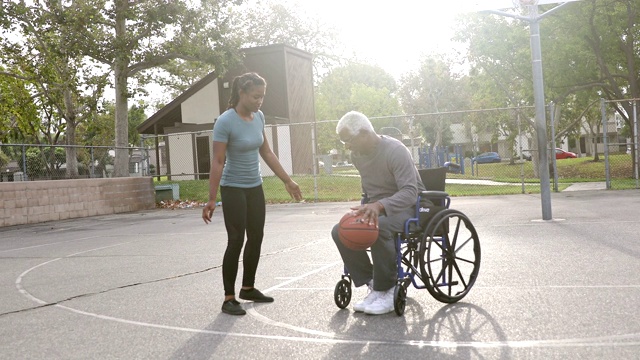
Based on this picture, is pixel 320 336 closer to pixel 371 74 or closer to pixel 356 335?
pixel 356 335

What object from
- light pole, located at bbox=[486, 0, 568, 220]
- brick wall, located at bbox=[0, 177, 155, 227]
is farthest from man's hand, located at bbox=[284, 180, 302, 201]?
brick wall, located at bbox=[0, 177, 155, 227]

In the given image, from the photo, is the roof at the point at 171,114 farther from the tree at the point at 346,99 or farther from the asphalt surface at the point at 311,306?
the asphalt surface at the point at 311,306

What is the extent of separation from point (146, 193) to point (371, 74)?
5019 centimetres

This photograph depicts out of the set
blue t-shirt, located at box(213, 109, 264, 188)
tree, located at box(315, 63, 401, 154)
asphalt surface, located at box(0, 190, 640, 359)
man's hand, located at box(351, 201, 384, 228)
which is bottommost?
asphalt surface, located at box(0, 190, 640, 359)

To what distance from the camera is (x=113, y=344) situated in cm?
527

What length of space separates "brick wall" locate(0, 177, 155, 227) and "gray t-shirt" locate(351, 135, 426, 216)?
1570 cm

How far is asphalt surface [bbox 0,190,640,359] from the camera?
4836 mm

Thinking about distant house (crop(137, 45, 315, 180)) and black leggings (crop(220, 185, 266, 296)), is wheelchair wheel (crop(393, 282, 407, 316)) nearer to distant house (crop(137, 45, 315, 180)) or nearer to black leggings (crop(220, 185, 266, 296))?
black leggings (crop(220, 185, 266, 296))

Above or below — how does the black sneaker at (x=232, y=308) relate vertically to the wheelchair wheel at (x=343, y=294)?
below

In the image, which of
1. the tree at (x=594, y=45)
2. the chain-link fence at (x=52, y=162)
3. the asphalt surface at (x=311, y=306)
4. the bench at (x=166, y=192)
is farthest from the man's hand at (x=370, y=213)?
the tree at (x=594, y=45)

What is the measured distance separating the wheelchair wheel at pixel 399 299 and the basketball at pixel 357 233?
427mm

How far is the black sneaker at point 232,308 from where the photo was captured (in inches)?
239

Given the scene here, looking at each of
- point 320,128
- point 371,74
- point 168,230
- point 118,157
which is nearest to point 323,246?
point 168,230

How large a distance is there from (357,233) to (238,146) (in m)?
1.41
